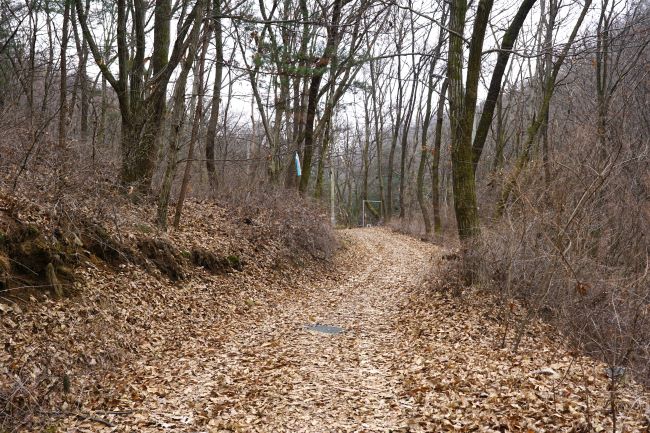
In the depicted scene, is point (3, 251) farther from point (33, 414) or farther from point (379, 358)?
point (379, 358)

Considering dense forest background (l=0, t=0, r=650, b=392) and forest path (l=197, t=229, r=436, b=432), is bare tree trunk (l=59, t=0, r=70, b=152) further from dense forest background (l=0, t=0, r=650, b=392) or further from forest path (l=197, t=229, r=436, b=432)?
forest path (l=197, t=229, r=436, b=432)

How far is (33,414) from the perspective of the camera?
15.4 feet

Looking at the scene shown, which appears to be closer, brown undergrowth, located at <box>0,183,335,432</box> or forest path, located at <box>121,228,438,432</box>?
forest path, located at <box>121,228,438,432</box>

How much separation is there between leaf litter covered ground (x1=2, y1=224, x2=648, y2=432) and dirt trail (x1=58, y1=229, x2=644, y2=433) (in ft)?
0.06

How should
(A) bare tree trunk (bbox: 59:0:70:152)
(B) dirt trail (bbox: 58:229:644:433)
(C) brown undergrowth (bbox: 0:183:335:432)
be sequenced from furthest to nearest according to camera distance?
(A) bare tree trunk (bbox: 59:0:70:152) < (C) brown undergrowth (bbox: 0:183:335:432) < (B) dirt trail (bbox: 58:229:644:433)

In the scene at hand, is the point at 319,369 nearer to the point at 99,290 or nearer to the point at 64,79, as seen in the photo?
the point at 99,290

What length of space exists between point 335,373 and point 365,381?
46 centimetres

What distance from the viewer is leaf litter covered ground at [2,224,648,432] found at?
501cm

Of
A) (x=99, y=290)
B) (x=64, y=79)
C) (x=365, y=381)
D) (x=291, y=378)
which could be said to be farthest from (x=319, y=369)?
(x=64, y=79)

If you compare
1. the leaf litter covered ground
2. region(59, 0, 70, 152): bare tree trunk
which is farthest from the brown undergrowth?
region(59, 0, 70, 152): bare tree trunk

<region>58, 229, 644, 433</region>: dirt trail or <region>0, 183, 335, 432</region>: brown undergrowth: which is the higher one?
<region>0, 183, 335, 432</region>: brown undergrowth

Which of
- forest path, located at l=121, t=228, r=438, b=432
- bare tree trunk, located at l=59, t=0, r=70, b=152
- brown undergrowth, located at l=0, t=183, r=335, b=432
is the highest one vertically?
bare tree trunk, located at l=59, t=0, r=70, b=152

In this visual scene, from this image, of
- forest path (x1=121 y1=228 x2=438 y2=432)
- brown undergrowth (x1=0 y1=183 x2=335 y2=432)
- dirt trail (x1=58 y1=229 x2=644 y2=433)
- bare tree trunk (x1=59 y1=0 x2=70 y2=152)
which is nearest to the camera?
dirt trail (x1=58 y1=229 x2=644 y2=433)

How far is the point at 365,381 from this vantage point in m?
6.31
